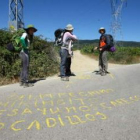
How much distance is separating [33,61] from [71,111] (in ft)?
16.5

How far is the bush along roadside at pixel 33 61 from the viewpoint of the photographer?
28.3ft

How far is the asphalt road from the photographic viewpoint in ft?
12.6

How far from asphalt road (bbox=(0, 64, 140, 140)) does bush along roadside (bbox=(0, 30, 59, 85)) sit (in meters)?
1.42

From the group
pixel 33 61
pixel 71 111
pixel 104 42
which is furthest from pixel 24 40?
pixel 104 42

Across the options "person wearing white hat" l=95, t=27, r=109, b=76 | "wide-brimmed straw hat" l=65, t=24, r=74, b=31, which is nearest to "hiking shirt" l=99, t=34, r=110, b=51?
"person wearing white hat" l=95, t=27, r=109, b=76

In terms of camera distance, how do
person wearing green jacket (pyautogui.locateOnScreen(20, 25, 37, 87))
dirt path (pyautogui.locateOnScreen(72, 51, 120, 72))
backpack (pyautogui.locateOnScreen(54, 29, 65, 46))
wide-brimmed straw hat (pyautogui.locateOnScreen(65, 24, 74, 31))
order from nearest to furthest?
person wearing green jacket (pyautogui.locateOnScreen(20, 25, 37, 87)), wide-brimmed straw hat (pyautogui.locateOnScreen(65, 24, 74, 31)), backpack (pyautogui.locateOnScreen(54, 29, 65, 46)), dirt path (pyautogui.locateOnScreen(72, 51, 120, 72))

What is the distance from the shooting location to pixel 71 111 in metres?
4.92

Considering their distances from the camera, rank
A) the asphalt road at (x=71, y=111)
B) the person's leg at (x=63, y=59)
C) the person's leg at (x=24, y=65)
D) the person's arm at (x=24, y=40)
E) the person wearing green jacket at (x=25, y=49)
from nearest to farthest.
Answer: the asphalt road at (x=71, y=111) → the person's arm at (x=24, y=40) → the person wearing green jacket at (x=25, y=49) → the person's leg at (x=24, y=65) → the person's leg at (x=63, y=59)

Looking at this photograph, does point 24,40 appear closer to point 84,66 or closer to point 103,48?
point 103,48

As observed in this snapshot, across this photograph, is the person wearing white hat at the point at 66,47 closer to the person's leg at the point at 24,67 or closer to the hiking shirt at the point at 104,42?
the hiking shirt at the point at 104,42

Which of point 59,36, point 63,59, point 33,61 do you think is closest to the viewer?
point 63,59

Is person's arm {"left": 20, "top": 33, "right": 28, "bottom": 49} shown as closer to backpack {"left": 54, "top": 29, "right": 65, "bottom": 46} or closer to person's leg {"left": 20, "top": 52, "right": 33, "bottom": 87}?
person's leg {"left": 20, "top": 52, "right": 33, "bottom": 87}

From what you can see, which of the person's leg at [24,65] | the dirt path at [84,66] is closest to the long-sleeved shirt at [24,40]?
the person's leg at [24,65]

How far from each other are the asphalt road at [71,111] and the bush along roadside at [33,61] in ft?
4.67
